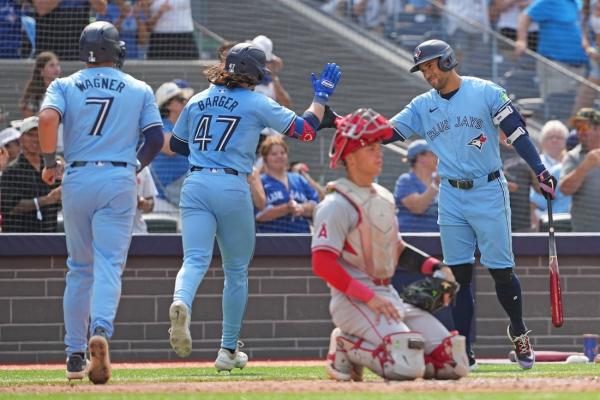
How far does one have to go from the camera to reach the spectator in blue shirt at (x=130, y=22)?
42.3 ft

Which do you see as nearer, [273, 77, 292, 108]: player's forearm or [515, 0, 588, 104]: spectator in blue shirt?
[273, 77, 292, 108]: player's forearm

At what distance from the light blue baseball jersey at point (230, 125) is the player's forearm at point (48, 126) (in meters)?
1.06

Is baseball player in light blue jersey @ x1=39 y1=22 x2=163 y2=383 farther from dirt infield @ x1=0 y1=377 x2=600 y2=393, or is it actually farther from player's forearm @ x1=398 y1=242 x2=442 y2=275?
player's forearm @ x1=398 y1=242 x2=442 y2=275

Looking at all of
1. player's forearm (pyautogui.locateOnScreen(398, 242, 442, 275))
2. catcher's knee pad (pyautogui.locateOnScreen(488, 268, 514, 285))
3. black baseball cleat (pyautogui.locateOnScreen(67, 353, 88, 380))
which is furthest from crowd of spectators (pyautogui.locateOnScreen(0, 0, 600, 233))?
player's forearm (pyautogui.locateOnScreen(398, 242, 442, 275))

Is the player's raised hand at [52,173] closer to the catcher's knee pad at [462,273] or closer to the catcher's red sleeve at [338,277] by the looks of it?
the catcher's red sleeve at [338,277]

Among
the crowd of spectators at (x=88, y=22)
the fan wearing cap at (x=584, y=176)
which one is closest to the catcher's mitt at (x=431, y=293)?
the fan wearing cap at (x=584, y=176)

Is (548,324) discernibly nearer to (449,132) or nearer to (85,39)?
(449,132)

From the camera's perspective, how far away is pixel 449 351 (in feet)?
22.4

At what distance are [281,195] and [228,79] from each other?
322 cm

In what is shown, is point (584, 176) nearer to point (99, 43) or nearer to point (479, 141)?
point (479, 141)

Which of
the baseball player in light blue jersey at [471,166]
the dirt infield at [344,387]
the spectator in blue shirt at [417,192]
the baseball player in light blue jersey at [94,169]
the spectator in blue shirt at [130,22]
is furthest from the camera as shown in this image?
the spectator in blue shirt at [130,22]

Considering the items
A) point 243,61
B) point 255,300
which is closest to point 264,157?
point 255,300

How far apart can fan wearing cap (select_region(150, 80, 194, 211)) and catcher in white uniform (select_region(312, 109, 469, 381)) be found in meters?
5.32

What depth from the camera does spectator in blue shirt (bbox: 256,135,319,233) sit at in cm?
1156
